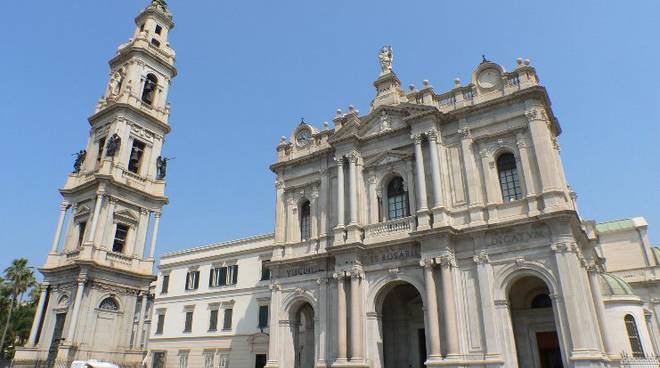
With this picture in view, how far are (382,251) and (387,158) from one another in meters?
5.44

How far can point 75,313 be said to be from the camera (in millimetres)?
26641

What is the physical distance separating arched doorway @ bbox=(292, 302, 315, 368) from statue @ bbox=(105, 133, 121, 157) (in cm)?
1716

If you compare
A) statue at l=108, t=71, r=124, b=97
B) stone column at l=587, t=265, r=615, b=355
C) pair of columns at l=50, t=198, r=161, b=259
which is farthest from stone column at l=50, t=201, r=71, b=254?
stone column at l=587, t=265, r=615, b=355

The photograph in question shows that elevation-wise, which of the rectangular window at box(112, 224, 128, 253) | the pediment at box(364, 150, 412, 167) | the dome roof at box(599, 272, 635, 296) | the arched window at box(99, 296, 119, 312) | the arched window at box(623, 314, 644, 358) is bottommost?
the arched window at box(623, 314, 644, 358)

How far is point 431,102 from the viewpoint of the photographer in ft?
82.3

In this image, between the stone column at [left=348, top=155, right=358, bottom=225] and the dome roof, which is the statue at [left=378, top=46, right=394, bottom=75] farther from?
the dome roof

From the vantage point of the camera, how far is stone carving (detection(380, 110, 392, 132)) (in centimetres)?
2608

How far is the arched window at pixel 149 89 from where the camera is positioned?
35.7 m

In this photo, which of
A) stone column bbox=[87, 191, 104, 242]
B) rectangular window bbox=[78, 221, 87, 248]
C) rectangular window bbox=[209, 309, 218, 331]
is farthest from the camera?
rectangular window bbox=[209, 309, 218, 331]

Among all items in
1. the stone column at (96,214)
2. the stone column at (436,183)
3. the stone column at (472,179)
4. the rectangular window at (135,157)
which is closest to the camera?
the stone column at (472,179)

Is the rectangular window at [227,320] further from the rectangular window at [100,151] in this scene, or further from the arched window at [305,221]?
the rectangular window at [100,151]

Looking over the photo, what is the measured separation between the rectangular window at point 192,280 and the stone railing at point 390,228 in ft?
65.1

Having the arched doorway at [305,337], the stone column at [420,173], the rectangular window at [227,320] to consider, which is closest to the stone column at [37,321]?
the rectangular window at [227,320]

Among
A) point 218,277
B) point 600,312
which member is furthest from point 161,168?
point 600,312
